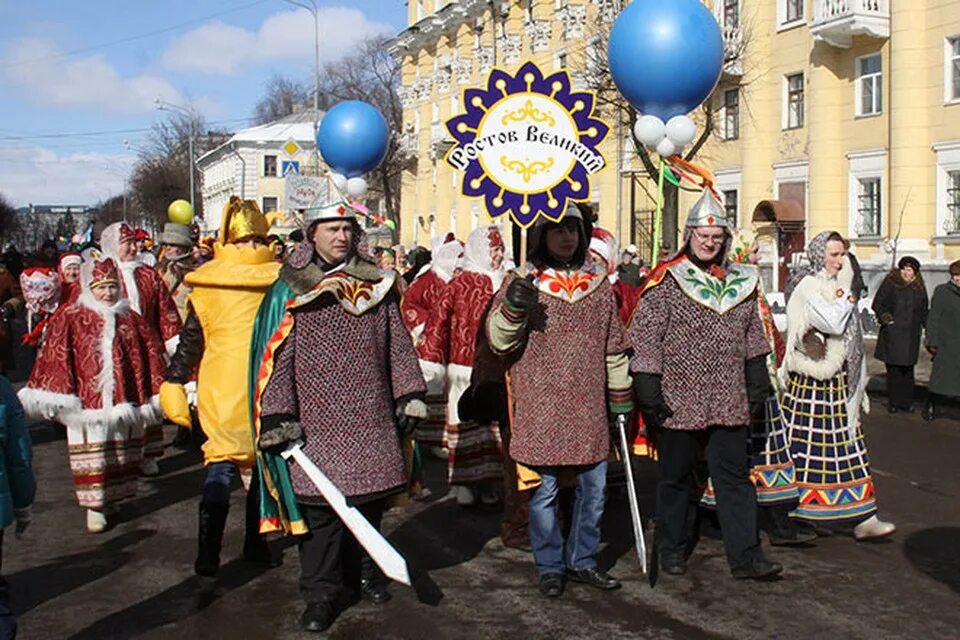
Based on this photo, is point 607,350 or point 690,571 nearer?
point 607,350

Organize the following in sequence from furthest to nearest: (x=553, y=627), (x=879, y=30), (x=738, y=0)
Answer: (x=738, y=0) < (x=879, y=30) < (x=553, y=627)

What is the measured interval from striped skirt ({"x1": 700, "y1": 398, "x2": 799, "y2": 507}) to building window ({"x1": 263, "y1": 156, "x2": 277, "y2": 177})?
8008 centimetres

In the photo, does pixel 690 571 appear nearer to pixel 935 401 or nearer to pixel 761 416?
pixel 761 416

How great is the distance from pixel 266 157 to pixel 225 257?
79.8 metres

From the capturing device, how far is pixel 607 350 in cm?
591

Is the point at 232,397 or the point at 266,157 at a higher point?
the point at 266,157

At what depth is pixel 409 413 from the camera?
5477 mm

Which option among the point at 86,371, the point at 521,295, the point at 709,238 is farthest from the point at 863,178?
the point at 521,295

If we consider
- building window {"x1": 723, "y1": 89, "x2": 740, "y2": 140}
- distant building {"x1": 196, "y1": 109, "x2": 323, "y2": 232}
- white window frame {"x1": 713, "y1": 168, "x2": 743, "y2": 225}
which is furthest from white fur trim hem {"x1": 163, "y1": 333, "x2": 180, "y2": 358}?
distant building {"x1": 196, "y1": 109, "x2": 323, "y2": 232}

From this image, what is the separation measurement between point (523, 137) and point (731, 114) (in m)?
27.3

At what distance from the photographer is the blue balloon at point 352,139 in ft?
43.8

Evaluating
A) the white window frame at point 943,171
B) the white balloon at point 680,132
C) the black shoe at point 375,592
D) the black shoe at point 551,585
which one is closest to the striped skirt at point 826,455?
the white balloon at point 680,132

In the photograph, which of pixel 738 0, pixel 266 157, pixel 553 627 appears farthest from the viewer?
pixel 266 157

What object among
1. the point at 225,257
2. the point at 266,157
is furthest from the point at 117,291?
the point at 266,157
